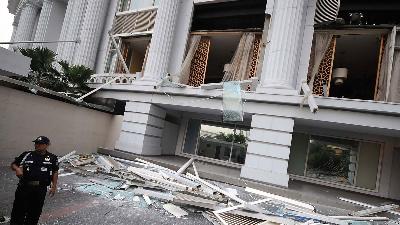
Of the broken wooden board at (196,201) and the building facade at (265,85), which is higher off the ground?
the building facade at (265,85)

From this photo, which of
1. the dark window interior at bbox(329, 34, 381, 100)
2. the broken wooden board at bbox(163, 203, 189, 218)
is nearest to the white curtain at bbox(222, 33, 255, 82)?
the dark window interior at bbox(329, 34, 381, 100)

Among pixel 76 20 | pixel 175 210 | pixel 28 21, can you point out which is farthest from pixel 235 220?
pixel 28 21

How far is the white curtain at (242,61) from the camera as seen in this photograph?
529 inches

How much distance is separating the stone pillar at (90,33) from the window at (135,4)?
1260 millimetres

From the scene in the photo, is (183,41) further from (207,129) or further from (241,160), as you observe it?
(241,160)

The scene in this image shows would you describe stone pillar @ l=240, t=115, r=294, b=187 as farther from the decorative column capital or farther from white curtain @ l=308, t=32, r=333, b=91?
the decorative column capital

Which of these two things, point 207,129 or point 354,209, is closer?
point 354,209

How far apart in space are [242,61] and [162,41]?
459cm

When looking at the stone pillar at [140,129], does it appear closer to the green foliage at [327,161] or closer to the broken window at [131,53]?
the broken window at [131,53]

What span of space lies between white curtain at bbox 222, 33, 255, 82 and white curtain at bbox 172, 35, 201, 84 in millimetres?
2265

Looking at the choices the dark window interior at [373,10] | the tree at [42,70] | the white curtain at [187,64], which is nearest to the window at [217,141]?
the white curtain at [187,64]

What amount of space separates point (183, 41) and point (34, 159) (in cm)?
1206

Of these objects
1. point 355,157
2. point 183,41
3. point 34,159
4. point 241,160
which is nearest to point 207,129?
point 241,160

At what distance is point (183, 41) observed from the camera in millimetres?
15172
